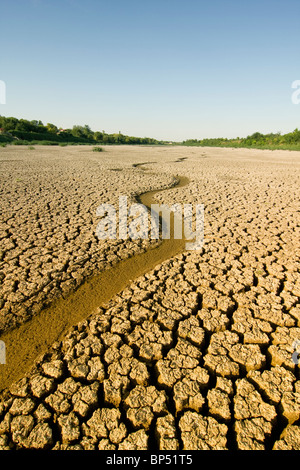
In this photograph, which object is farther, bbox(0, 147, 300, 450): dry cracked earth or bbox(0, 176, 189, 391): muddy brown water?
bbox(0, 176, 189, 391): muddy brown water

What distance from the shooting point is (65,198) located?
16.3 ft

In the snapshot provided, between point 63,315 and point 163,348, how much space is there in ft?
3.00

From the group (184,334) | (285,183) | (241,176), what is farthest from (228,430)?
(241,176)

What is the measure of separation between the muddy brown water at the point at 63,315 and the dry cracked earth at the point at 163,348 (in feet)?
0.24

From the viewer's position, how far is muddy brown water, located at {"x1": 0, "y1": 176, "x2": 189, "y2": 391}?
5.41 feet

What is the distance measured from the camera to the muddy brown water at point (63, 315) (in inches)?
64.9

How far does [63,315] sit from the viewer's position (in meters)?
2.03

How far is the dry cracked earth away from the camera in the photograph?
118 centimetres

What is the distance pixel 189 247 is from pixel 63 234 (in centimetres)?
173

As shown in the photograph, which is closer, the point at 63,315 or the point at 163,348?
the point at 163,348

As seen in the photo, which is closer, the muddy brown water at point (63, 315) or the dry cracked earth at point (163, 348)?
the dry cracked earth at point (163, 348)

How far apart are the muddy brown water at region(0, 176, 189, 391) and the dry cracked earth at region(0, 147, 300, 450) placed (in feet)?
0.24
